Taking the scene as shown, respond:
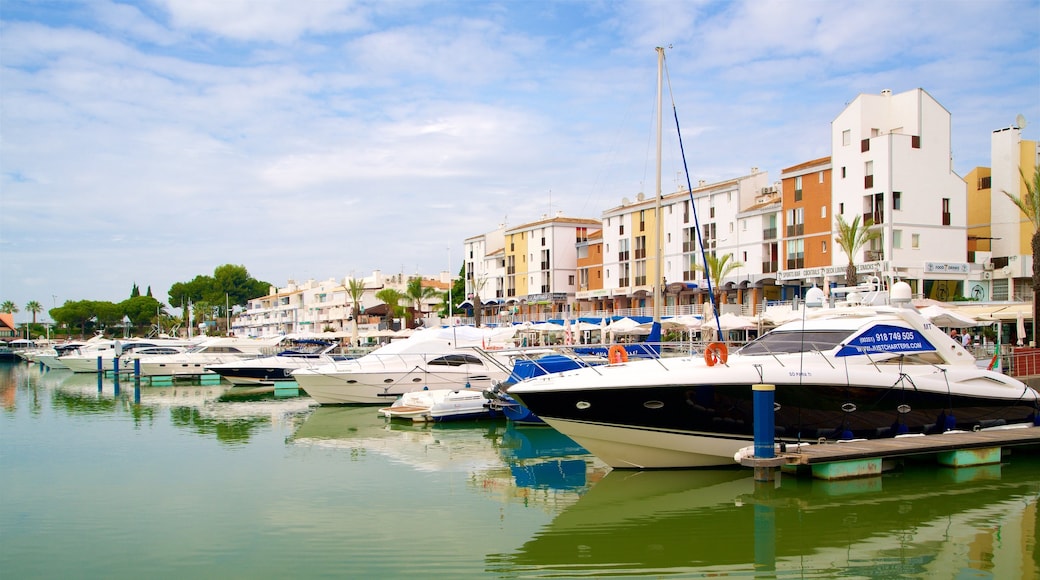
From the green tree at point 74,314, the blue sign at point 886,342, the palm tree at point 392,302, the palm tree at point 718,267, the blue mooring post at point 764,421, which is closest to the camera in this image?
the blue mooring post at point 764,421

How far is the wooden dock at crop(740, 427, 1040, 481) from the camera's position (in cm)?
1434

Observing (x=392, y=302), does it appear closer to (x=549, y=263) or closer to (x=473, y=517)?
(x=549, y=263)

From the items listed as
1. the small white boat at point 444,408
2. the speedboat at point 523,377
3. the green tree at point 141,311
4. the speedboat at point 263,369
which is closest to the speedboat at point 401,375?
the small white boat at point 444,408

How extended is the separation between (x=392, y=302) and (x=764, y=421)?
7819cm

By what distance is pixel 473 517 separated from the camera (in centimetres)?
1383

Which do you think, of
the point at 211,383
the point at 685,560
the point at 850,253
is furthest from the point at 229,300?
the point at 685,560

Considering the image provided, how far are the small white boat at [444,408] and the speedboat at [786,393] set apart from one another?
10045 millimetres

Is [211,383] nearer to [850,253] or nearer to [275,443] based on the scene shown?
[275,443]

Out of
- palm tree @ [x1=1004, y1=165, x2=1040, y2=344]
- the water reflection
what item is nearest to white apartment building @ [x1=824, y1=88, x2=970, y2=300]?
palm tree @ [x1=1004, y1=165, x2=1040, y2=344]

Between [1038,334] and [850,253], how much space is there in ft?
34.1

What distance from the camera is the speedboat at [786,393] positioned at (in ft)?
50.0

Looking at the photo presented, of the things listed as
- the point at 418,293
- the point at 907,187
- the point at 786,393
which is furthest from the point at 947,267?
the point at 418,293

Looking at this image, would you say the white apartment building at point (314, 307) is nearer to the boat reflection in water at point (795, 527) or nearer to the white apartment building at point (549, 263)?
the white apartment building at point (549, 263)

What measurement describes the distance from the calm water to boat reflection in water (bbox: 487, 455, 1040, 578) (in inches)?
1.6
